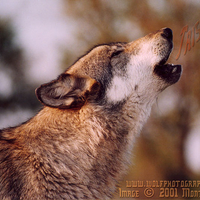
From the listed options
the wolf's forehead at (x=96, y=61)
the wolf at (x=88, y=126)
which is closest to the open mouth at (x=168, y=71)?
the wolf at (x=88, y=126)

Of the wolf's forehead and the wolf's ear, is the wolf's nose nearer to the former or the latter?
the wolf's forehead

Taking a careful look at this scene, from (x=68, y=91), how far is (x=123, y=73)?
643mm

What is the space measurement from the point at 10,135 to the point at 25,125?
18 cm

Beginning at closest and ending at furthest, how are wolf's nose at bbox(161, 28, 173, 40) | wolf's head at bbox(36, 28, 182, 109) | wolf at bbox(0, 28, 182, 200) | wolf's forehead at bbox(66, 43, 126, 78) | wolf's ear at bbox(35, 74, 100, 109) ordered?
wolf at bbox(0, 28, 182, 200)
wolf's ear at bbox(35, 74, 100, 109)
wolf's head at bbox(36, 28, 182, 109)
wolf's forehead at bbox(66, 43, 126, 78)
wolf's nose at bbox(161, 28, 173, 40)

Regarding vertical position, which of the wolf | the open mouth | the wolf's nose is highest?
the wolf's nose

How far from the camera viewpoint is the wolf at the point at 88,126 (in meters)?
2.36

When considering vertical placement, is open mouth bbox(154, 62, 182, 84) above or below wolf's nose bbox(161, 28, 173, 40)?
below

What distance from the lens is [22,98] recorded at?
26.9 ft

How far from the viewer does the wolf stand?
236cm

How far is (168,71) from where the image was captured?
9.64ft

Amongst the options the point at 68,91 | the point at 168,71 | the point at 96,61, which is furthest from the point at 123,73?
the point at 68,91

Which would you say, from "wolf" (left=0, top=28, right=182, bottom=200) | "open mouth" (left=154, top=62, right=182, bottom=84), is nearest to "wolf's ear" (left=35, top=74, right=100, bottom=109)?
"wolf" (left=0, top=28, right=182, bottom=200)

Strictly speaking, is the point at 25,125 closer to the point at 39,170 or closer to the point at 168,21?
the point at 39,170

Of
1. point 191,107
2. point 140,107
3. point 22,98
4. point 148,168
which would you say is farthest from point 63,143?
point 191,107
